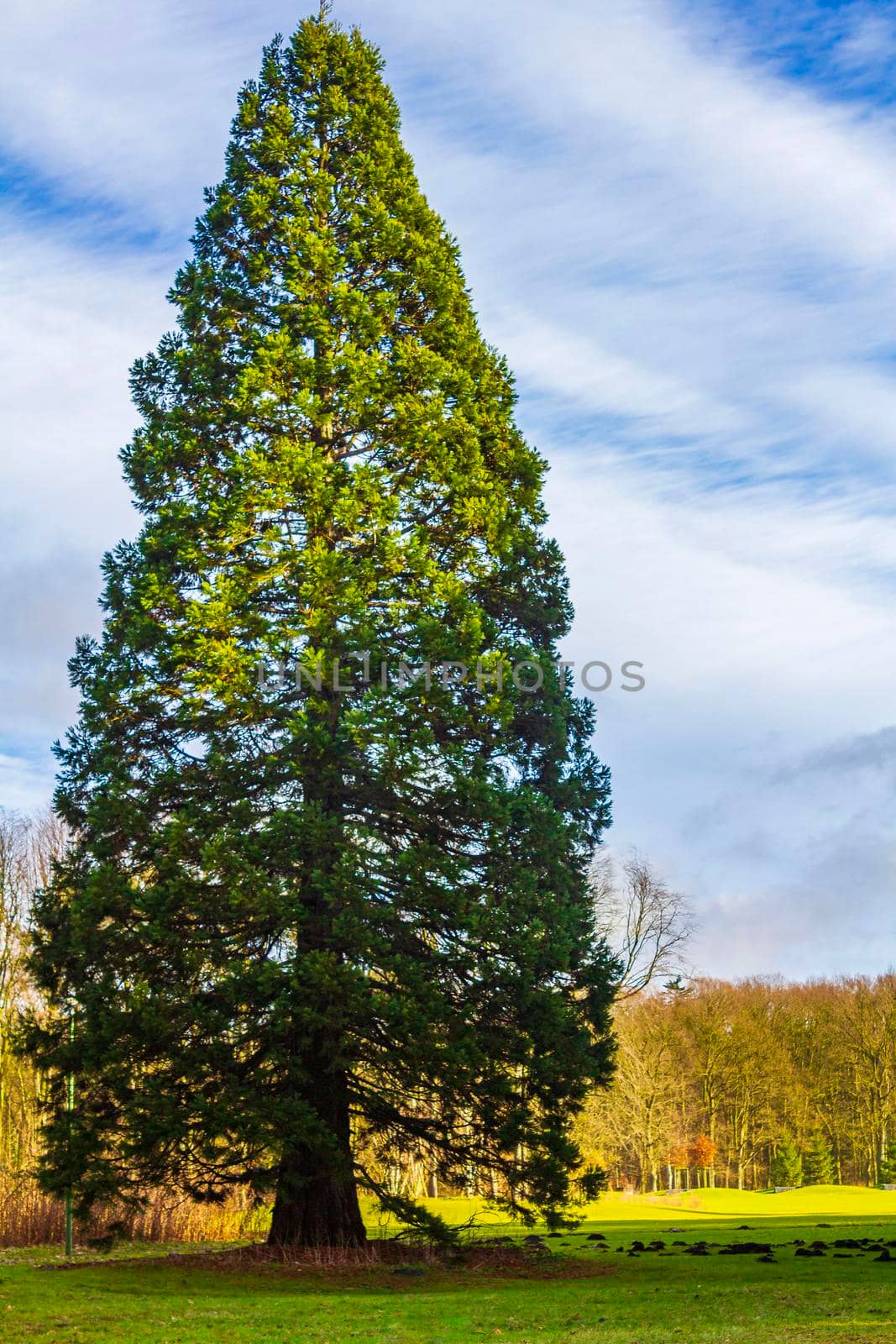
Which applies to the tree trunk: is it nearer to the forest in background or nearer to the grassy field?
the grassy field

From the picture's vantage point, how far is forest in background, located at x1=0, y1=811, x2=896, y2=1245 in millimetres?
41344

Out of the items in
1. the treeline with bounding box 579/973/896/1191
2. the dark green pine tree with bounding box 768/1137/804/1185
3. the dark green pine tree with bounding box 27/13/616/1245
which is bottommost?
the dark green pine tree with bounding box 768/1137/804/1185

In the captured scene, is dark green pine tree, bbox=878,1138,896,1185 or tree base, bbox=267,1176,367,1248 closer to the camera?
tree base, bbox=267,1176,367,1248

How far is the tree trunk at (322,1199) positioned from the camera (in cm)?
1541

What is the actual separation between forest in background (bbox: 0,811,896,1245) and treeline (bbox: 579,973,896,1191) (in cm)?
7

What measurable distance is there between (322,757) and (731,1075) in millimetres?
42884

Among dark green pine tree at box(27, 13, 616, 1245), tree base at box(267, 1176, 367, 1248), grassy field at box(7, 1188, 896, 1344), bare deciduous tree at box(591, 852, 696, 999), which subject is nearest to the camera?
grassy field at box(7, 1188, 896, 1344)

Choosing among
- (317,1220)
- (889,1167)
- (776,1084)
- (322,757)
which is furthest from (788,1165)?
(322,757)

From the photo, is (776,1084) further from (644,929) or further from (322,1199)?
(322,1199)

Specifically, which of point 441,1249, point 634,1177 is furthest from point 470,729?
point 634,1177

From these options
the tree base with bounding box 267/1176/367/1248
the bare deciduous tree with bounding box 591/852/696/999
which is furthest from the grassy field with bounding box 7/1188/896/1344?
the bare deciduous tree with bounding box 591/852/696/999

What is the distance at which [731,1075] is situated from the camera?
53406mm

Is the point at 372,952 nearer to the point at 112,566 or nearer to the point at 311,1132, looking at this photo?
the point at 311,1132

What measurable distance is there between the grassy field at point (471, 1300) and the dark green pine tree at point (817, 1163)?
3594cm
